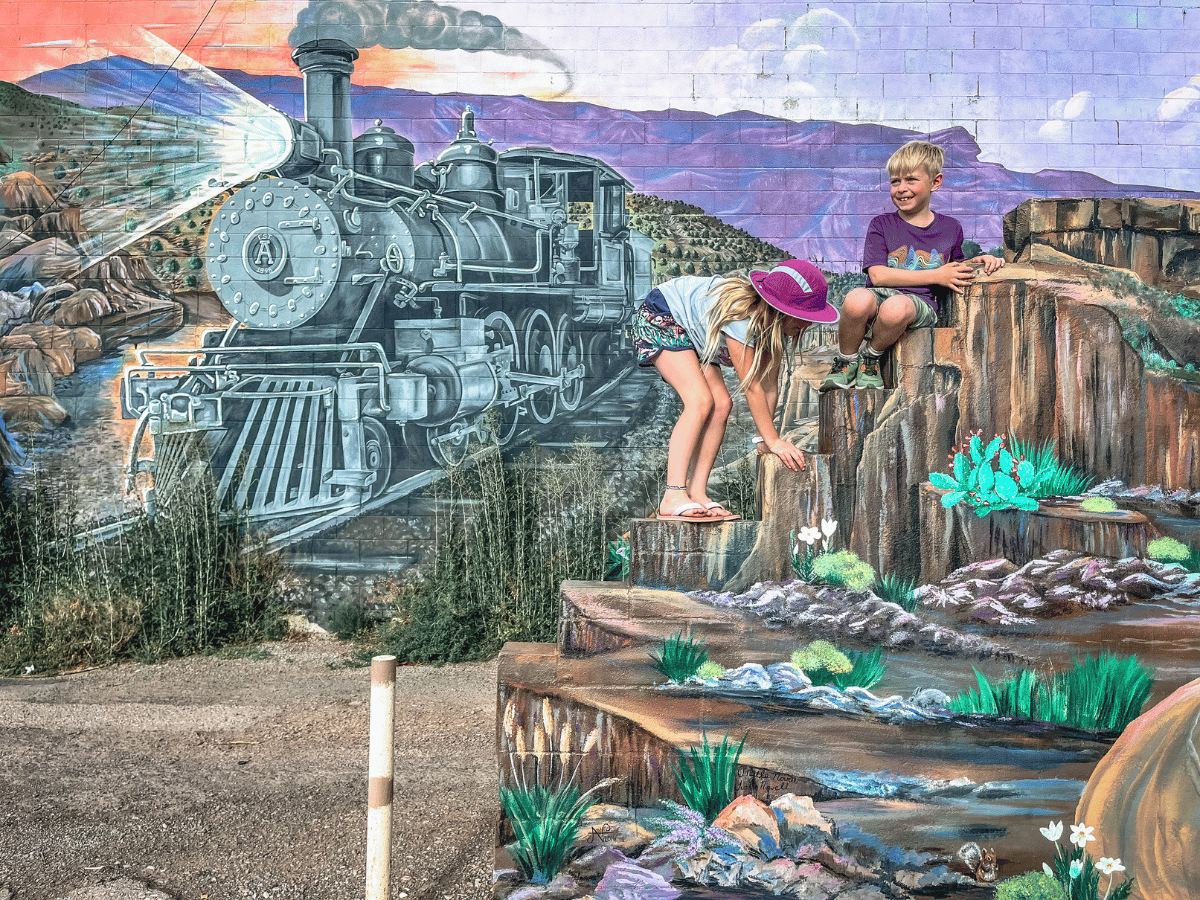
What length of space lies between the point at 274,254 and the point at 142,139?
4.37 feet

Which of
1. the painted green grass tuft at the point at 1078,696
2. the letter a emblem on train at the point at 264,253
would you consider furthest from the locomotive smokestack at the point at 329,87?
the painted green grass tuft at the point at 1078,696

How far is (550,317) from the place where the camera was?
7379 millimetres

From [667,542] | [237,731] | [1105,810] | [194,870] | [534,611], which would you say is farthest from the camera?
[534,611]

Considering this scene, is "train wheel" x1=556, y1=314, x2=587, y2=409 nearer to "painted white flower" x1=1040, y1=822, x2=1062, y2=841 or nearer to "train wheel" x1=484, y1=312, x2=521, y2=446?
"train wheel" x1=484, y1=312, x2=521, y2=446

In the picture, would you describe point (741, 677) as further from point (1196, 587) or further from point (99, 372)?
point (99, 372)

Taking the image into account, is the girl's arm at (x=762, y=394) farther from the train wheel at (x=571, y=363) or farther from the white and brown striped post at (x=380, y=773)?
the train wheel at (x=571, y=363)

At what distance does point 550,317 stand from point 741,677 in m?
4.63

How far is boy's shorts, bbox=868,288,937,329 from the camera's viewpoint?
10.9 feet

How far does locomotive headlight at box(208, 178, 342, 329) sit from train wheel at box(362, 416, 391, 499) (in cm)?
96

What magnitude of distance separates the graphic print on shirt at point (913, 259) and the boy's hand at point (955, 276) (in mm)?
96

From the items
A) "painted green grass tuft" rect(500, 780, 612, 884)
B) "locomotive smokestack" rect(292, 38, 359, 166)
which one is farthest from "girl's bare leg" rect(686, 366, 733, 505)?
"locomotive smokestack" rect(292, 38, 359, 166)

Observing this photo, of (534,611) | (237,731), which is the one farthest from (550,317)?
(237,731)

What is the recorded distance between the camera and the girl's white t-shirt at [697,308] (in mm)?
3400

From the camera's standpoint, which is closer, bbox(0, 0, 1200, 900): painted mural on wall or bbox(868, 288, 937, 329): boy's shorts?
bbox(868, 288, 937, 329): boy's shorts
